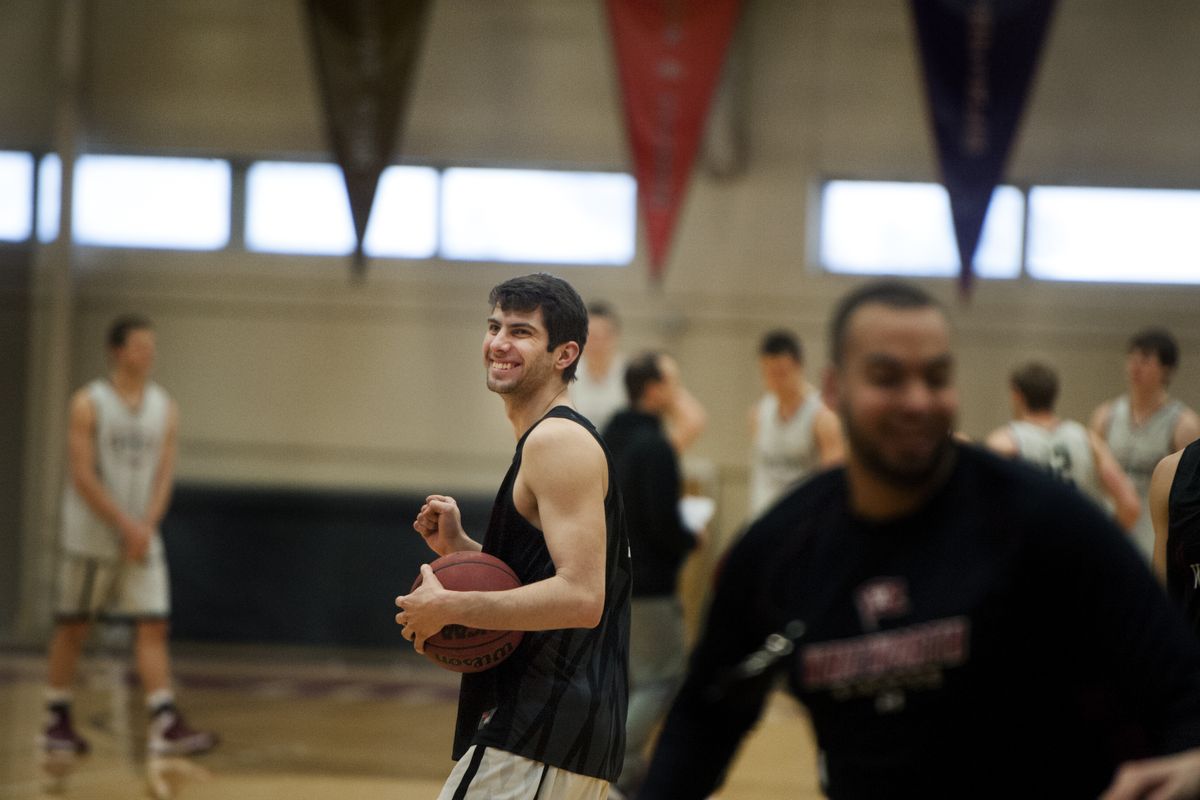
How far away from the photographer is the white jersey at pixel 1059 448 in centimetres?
635

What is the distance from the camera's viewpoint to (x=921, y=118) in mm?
10336

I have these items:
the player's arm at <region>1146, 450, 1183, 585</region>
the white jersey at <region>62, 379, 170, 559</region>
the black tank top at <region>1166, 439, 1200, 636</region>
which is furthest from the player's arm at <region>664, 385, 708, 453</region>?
the black tank top at <region>1166, 439, 1200, 636</region>

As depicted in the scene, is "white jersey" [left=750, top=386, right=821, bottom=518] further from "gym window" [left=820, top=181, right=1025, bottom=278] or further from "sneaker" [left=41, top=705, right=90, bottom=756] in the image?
"sneaker" [left=41, top=705, right=90, bottom=756]

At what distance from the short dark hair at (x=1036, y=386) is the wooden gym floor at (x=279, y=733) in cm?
206

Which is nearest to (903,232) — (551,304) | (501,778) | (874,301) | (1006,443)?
(1006,443)

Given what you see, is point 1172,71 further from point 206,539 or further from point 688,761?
point 688,761

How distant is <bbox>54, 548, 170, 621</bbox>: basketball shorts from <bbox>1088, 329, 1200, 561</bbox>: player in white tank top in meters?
5.02

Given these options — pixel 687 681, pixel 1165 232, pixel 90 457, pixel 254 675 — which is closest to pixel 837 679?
pixel 687 681

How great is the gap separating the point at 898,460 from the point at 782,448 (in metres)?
6.84

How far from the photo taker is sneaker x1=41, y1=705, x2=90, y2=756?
6.82 m

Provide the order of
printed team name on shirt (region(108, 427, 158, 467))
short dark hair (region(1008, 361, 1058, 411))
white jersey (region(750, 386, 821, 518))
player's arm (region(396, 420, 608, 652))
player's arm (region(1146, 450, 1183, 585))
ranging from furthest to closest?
white jersey (region(750, 386, 821, 518)) < printed team name on shirt (region(108, 427, 158, 467)) < short dark hair (region(1008, 361, 1058, 411)) < player's arm (region(1146, 450, 1183, 585)) < player's arm (region(396, 420, 608, 652))

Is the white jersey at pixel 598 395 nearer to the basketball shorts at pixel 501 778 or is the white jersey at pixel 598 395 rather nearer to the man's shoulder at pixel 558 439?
the man's shoulder at pixel 558 439

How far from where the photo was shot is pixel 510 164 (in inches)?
428

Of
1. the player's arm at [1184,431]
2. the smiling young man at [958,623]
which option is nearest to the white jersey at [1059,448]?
the player's arm at [1184,431]
